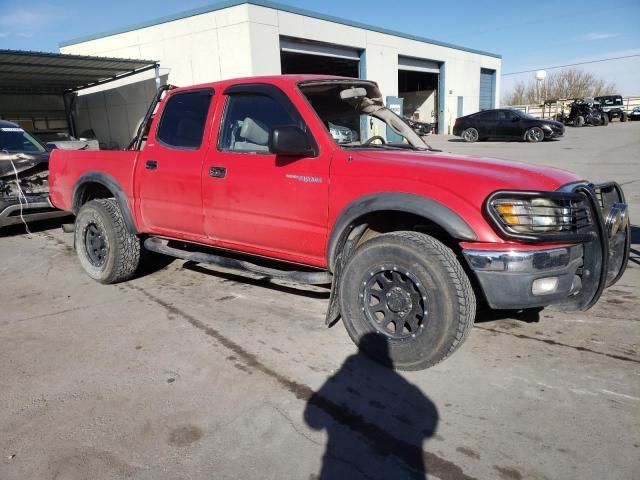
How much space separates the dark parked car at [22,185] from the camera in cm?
691

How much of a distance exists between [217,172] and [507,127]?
866 inches

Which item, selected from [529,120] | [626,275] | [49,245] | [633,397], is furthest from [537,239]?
[529,120]

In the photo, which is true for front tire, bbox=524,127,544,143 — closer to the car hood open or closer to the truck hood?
the car hood open

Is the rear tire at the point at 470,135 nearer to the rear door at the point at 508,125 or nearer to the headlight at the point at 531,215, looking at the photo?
the rear door at the point at 508,125

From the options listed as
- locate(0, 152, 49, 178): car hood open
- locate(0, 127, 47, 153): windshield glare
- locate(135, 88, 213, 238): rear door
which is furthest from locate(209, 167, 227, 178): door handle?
locate(0, 127, 47, 153): windshield glare

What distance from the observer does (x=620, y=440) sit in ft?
7.68

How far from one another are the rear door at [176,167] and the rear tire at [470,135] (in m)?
21.8

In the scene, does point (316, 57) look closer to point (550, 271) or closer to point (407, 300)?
point (407, 300)

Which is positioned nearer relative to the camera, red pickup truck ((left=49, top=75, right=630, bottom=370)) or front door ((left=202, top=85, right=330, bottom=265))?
red pickup truck ((left=49, top=75, right=630, bottom=370))

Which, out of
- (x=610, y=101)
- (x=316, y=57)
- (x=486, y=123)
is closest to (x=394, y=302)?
(x=316, y=57)

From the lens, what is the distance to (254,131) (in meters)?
3.80

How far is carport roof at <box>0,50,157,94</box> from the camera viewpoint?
16109 millimetres

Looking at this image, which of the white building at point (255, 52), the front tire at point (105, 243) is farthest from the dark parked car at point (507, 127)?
the front tire at point (105, 243)

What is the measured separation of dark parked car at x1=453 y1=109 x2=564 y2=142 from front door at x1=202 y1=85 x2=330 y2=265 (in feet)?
69.1
